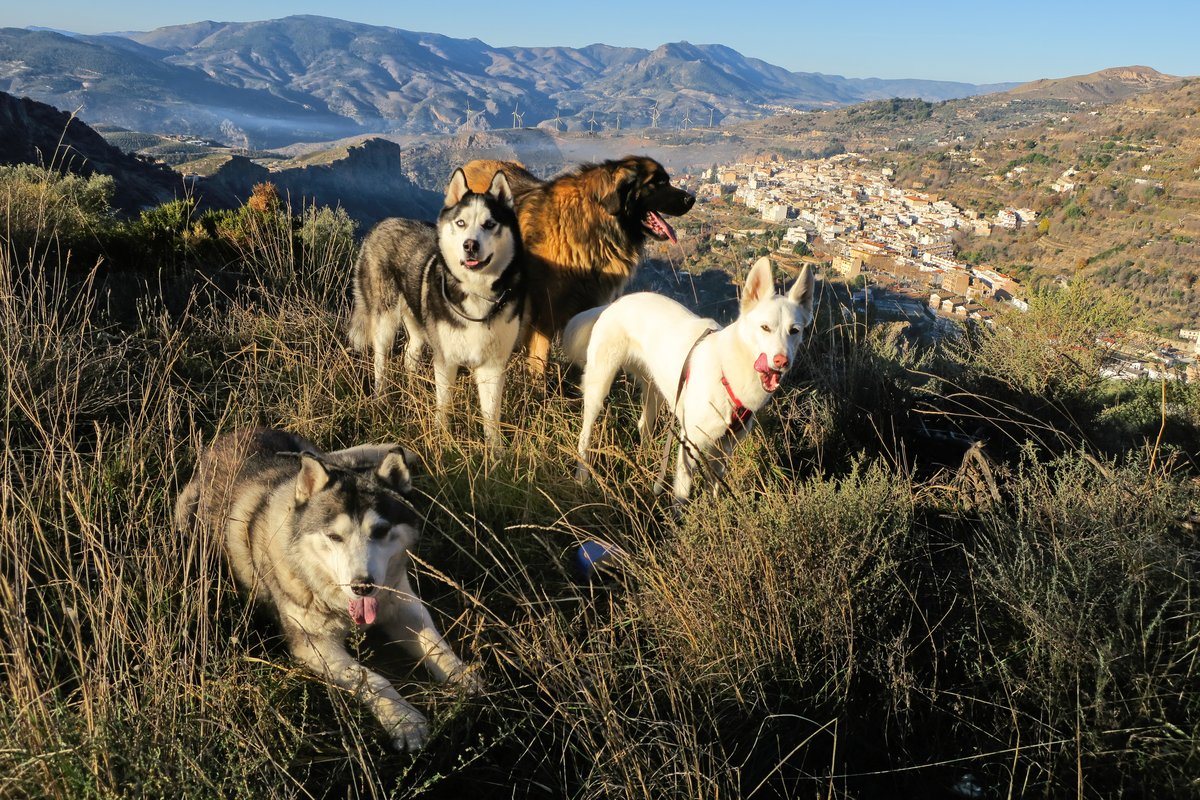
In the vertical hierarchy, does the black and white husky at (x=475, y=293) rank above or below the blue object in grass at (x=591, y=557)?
above

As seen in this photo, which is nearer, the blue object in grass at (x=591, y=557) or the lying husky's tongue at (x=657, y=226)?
the blue object in grass at (x=591, y=557)

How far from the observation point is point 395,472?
9.33 feet

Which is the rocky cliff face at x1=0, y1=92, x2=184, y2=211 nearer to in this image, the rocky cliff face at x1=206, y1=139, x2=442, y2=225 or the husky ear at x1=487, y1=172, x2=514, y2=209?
the rocky cliff face at x1=206, y1=139, x2=442, y2=225

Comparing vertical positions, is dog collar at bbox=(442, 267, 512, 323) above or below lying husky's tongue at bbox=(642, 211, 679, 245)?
below

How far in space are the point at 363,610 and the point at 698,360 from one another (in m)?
2.14

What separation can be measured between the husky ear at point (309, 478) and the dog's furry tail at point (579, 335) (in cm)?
234

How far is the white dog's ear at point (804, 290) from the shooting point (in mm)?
3336

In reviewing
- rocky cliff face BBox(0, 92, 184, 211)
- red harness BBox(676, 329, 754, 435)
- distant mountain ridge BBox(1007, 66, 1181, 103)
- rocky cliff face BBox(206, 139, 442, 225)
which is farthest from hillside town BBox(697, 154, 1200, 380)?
distant mountain ridge BBox(1007, 66, 1181, 103)

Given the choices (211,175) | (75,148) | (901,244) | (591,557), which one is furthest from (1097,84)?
(591,557)

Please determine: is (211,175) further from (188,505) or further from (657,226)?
(188,505)

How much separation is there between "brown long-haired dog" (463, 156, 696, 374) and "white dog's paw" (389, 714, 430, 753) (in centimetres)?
320

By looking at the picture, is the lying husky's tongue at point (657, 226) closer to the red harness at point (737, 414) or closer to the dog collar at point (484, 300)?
the dog collar at point (484, 300)

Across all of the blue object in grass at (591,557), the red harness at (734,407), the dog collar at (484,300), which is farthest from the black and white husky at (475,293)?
the red harness at (734,407)

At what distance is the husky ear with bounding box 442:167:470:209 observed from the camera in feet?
15.1
